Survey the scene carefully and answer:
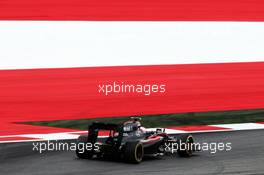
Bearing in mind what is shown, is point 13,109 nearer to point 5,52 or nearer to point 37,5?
point 5,52

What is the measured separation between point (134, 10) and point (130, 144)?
5571mm

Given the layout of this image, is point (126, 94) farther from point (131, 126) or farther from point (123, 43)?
point (131, 126)

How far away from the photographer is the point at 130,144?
32.7 feet

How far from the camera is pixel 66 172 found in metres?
9.41

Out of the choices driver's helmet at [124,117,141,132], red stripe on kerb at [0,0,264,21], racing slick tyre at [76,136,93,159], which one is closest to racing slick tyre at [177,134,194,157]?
driver's helmet at [124,117,141,132]

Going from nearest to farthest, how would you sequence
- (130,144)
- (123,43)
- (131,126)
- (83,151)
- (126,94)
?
(130,144)
(83,151)
(131,126)
(126,94)
(123,43)

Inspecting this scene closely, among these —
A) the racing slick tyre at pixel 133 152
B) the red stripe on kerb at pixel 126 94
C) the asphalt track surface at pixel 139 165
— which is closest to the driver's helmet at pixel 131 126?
the racing slick tyre at pixel 133 152

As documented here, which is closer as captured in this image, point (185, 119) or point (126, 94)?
point (185, 119)

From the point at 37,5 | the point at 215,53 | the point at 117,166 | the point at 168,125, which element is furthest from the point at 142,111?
the point at 117,166

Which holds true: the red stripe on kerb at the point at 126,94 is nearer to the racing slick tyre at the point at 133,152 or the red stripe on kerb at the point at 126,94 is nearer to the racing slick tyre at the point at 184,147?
the racing slick tyre at the point at 184,147

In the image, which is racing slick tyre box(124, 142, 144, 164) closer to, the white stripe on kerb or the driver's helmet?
the driver's helmet

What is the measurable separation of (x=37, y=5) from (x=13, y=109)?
2.56 meters

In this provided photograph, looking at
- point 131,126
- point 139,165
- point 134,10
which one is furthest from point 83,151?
point 134,10

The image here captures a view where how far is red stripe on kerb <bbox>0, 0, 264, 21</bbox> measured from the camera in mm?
14352
